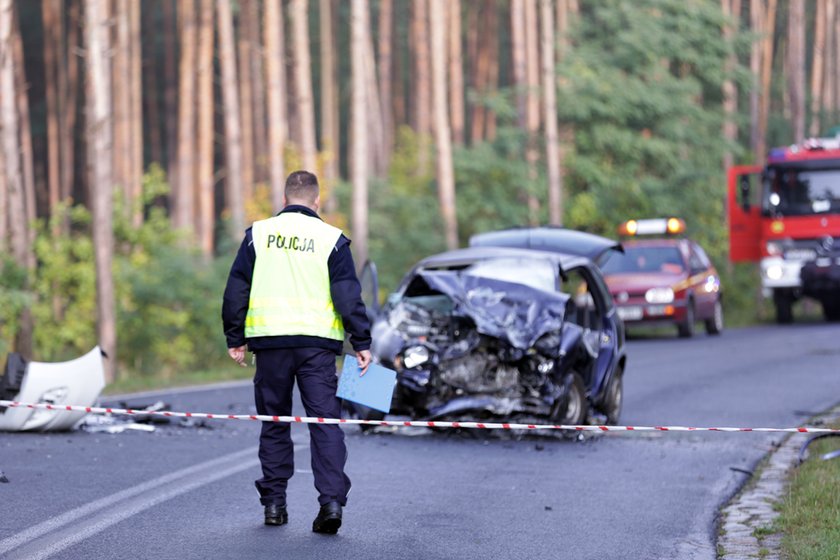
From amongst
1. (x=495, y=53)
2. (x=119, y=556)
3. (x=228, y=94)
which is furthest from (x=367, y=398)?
(x=495, y=53)

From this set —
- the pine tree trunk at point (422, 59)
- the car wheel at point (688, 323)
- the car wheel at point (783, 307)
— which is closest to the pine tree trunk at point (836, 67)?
the pine tree trunk at point (422, 59)

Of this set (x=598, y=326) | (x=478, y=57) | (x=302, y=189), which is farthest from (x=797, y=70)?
(x=302, y=189)

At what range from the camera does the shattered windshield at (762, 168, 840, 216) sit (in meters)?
28.7

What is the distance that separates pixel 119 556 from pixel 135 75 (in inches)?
1613

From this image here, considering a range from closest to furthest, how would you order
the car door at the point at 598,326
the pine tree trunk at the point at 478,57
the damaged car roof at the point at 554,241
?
1. the car door at the point at 598,326
2. the damaged car roof at the point at 554,241
3. the pine tree trunk at the point at 478,57

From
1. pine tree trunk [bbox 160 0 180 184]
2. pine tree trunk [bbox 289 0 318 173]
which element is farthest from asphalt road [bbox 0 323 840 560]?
pine tree trunk [bbox 160 0 180 184]

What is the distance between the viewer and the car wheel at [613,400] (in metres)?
13.2

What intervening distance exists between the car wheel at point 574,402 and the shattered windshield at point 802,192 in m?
17.2

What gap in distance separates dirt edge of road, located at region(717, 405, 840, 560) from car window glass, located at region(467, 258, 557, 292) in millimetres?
2301

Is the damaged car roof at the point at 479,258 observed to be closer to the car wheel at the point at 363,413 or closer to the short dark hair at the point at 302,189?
the car wheel at the point at 363,413

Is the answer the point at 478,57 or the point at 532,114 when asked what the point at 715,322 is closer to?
the point at 532,114

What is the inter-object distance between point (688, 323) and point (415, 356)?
1505 centimetres

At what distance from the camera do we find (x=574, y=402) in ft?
40.5

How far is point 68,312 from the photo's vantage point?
98.0 ft
